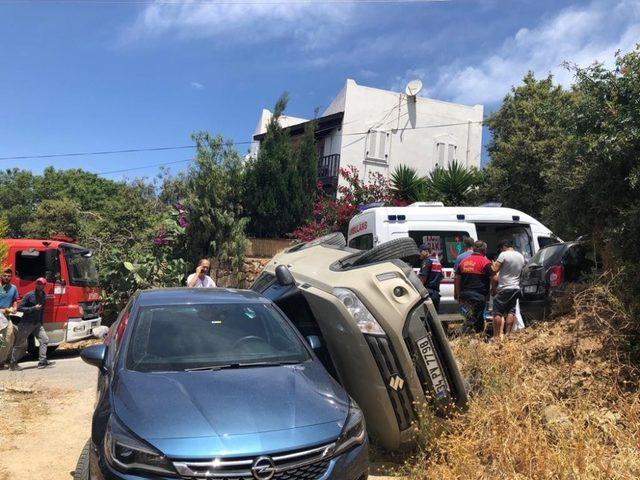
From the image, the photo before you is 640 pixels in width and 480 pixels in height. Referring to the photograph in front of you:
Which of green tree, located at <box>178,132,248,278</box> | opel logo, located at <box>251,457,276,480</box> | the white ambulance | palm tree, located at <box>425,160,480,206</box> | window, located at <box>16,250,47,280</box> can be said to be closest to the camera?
opel logo, located at <box>251,457,276,480</box>

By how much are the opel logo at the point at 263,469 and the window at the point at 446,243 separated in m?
7.56

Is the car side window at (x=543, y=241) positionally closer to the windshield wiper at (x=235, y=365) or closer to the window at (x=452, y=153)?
the windshield wiper at (x=235, y=365)

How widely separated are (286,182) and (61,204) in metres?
18.6

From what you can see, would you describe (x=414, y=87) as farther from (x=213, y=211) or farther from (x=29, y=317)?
(x=29, y=317)

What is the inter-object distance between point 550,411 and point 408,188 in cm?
1487

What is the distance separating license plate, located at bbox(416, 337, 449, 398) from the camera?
4.42 metres

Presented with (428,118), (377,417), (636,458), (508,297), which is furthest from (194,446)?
(428,118)

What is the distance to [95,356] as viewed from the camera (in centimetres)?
399

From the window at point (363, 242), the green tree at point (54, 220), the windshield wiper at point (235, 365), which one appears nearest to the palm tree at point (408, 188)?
the window at point (363, 242)

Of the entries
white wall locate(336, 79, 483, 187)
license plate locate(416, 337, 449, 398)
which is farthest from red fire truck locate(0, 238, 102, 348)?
white wall locate(336, 79, 483, 187)

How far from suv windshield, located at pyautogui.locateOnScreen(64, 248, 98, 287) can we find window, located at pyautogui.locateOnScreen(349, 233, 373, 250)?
555cm

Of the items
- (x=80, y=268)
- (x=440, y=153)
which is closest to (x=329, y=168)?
(x=440, y=153)

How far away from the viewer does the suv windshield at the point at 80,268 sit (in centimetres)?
1095

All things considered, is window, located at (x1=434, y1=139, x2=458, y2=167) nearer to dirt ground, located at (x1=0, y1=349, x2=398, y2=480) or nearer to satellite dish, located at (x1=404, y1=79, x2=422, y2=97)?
satellite dish, located at (x1=404, y1=79, x2=422, y2=97)
